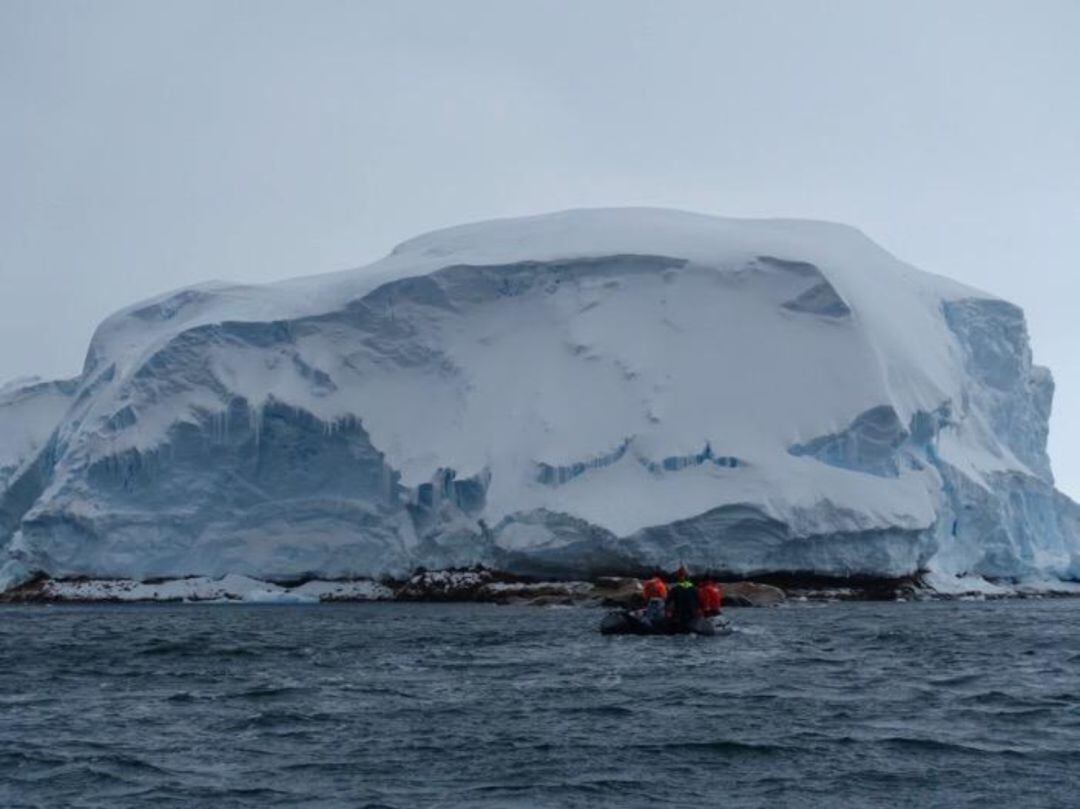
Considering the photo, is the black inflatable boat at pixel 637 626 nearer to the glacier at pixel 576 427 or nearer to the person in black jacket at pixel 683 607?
the person in black jacket at pixel 683 607

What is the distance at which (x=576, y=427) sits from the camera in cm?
5259

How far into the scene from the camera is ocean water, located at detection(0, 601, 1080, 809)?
13594 mm

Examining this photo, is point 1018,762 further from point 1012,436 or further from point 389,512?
point 1012,436

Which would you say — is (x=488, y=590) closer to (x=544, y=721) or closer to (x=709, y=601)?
(x=709, y=601)

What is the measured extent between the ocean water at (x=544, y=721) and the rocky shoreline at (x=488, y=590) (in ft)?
51.0

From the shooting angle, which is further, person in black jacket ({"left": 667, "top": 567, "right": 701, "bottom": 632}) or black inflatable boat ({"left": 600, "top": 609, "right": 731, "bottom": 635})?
black inflatable boat ({"left": 600, "top": 609, "right": 731, "bottom": 635})

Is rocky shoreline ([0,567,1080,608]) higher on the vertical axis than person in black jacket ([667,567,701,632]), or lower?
lower

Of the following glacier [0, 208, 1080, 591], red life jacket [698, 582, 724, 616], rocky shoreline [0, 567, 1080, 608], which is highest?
glacier [0, 208, 1080, 591]

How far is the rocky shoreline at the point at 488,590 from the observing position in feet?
153

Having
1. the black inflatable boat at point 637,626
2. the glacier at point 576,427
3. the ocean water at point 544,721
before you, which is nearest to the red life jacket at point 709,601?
the black inflatable boat at point 637,626

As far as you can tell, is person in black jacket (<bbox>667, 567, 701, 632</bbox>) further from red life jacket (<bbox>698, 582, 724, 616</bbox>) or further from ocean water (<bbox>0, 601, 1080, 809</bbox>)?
red life jacket (<bbox>698, 582, 724, 616</bbox>)

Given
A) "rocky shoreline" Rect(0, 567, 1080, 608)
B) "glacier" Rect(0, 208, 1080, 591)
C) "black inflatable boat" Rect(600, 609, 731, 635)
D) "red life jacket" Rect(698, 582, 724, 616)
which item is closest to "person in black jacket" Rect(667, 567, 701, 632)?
"black inflatable boat" Rect(600, 609, 731, 635)

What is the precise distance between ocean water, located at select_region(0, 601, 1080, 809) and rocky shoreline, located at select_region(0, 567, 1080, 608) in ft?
51.0

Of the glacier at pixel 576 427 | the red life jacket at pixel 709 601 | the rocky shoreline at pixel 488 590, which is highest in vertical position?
the glacier at pixel 576 427
